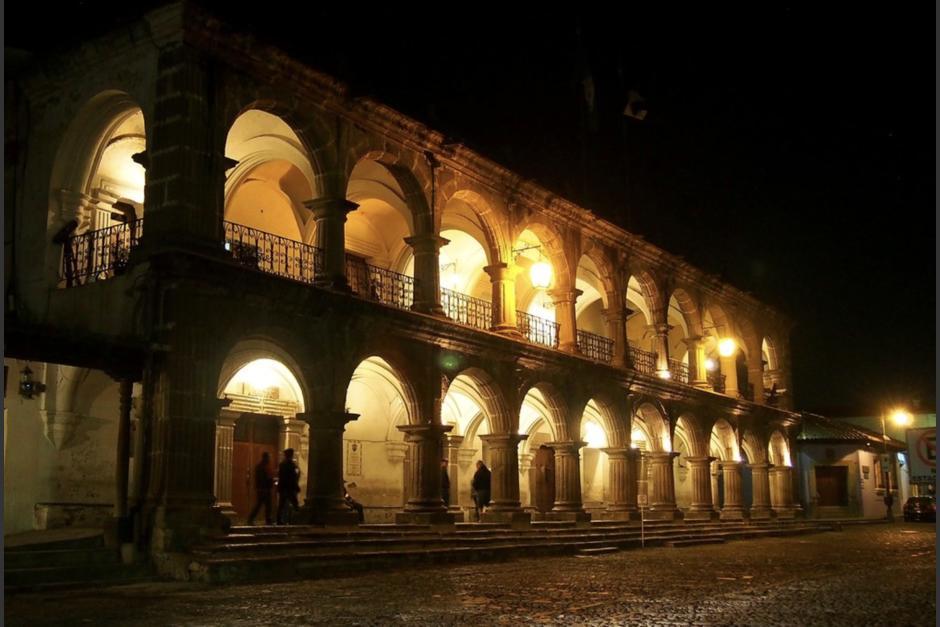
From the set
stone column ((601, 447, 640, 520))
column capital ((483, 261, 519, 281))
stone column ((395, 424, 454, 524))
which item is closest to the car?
stone column ((601, 447, 640, 520))

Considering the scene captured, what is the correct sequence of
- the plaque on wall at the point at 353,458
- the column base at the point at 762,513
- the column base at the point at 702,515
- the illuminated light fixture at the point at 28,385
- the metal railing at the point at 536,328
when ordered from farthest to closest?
the column base at the point at 762,513
the column base at the point at 702,515
the metal railing at the point at 536,328
the plaque on wall at the point at 353,458
the illuminated light fixture at the point at 28,385

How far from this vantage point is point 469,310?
21.4 meters

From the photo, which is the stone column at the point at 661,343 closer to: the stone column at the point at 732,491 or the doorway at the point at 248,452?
the stone column at the point at 732,491

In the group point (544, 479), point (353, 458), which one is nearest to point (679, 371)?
point (544, 479)

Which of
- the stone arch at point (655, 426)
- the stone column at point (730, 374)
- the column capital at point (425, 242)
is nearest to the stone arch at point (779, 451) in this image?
the stone column at point (730, 374)

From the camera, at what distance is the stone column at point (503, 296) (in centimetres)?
2083

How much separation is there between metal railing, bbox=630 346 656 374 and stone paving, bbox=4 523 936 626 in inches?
463

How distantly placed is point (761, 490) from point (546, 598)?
25271mm

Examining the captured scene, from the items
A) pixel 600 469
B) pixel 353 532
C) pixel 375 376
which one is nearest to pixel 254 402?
pixel 375 376

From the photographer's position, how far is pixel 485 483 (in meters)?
21.2

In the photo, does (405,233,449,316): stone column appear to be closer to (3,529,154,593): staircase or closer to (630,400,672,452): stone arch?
(3,529,154,593): staircase

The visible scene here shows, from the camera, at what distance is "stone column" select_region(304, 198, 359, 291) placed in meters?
16.6

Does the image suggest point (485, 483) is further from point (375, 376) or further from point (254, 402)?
point (254, 402)

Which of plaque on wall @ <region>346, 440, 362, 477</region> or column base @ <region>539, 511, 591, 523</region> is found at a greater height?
plaque on wall @ <region>346, 440, 362, 477</region>
